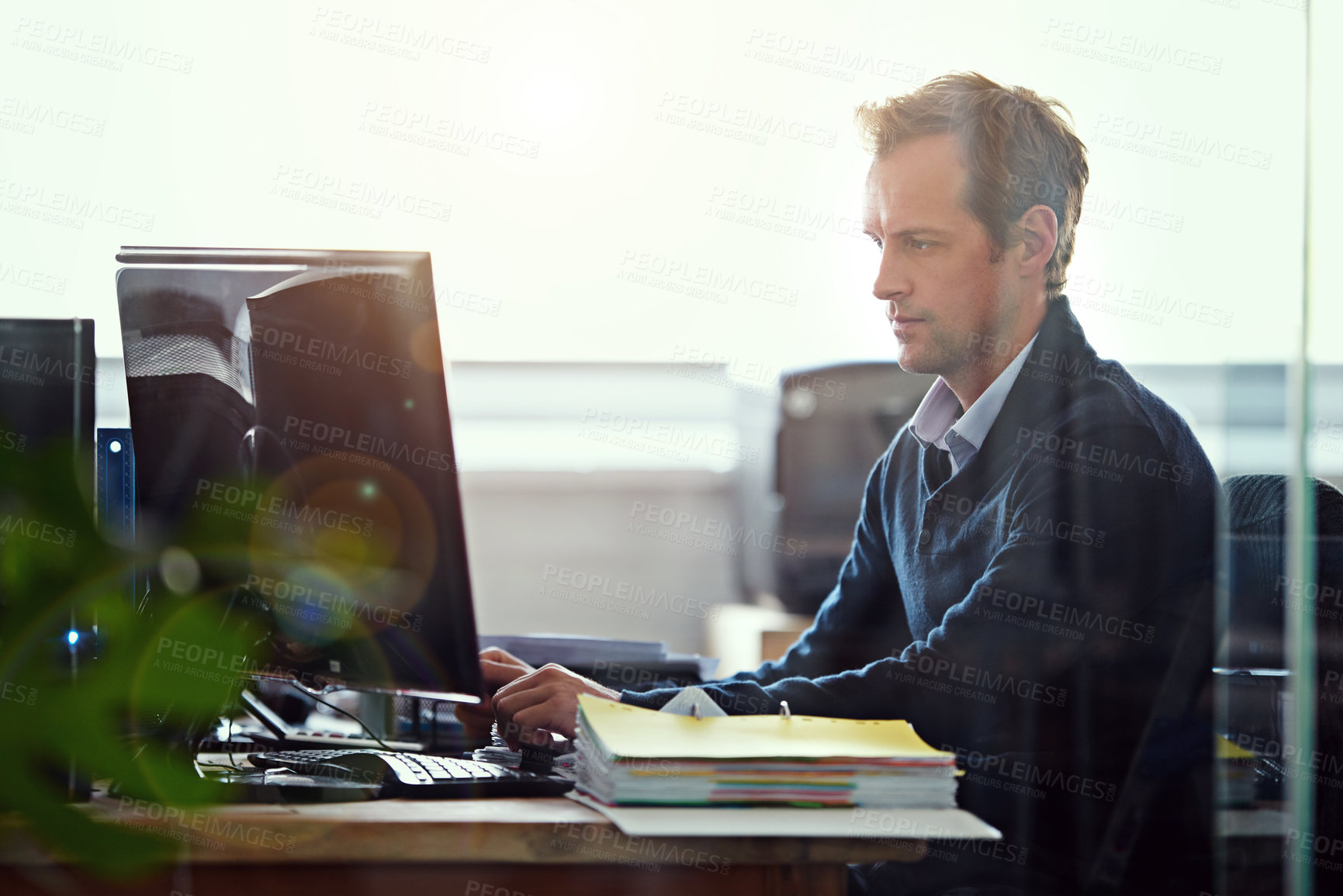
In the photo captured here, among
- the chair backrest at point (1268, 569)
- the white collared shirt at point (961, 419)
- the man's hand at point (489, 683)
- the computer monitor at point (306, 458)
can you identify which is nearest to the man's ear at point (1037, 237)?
the white collared shirt at point (961, 419)

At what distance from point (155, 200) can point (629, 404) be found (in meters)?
1.53

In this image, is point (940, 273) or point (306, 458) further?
point (940, 273)

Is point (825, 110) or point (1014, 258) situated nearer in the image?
point (1014, 258)

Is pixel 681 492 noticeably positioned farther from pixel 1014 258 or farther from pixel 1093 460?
pixel 1093 460

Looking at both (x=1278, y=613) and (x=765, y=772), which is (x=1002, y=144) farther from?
(x=765, y=772)

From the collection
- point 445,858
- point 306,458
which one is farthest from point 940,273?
point 445,858

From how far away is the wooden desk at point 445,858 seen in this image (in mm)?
771

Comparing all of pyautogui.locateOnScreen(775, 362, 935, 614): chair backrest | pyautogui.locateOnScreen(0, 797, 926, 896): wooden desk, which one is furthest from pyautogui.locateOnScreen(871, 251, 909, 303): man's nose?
pyautogui.locateOnScreen(775, 362, 935, 614): chair backrest

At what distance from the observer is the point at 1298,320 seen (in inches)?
34.6

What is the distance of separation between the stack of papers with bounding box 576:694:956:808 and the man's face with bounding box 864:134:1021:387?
89 cm

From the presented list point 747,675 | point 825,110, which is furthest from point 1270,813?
point 825,110

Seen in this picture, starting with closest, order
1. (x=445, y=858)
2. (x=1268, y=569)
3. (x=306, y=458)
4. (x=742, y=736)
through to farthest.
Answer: (x=445, y=858)
(x=742, y=736)
(x=306, y=458)
(x=1268, y=569)

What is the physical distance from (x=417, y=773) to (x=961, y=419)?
38.0 inches

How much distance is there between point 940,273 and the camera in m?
1.64
